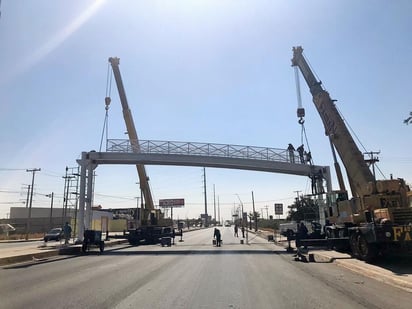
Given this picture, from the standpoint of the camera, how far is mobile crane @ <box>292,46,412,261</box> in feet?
55.2

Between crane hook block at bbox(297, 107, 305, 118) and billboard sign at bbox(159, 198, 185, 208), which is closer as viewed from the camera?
crane hook block at bbox(297, 107, 305, 118)

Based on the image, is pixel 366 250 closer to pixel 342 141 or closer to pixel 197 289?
pixel 342 141

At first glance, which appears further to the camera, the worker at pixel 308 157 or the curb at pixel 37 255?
the worker at pixel 308 157

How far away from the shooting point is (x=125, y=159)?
36.8 m

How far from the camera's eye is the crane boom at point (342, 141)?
810 inches

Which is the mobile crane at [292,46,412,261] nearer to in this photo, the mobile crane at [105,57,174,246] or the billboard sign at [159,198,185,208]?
the mobile crane at [105,57,174,246]

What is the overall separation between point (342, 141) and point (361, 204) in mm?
3743

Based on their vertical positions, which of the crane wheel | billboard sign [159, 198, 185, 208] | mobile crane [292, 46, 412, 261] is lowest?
the crane wheel

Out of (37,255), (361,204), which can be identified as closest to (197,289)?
(361,204)

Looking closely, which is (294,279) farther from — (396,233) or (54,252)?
(54,252)

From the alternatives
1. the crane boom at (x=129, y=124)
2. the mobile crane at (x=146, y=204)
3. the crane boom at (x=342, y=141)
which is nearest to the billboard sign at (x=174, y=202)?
the mobile crane at (x=146, y=204)

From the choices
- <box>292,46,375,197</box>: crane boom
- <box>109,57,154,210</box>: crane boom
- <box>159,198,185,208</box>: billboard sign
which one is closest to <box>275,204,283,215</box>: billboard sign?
<box>109,57,154,210</box>: crane boom

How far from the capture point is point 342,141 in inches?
874

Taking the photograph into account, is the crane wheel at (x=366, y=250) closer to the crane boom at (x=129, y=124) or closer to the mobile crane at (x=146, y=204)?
the mobile crane at (x=146, y=204)
